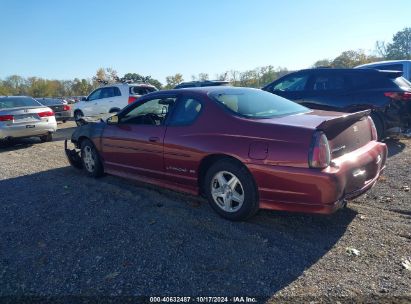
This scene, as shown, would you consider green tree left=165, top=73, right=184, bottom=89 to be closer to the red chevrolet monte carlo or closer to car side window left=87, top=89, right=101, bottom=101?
car side window left=87, top=89, right=101, bottom=101

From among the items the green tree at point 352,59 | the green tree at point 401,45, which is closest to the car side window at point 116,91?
the green tree at point 352,59

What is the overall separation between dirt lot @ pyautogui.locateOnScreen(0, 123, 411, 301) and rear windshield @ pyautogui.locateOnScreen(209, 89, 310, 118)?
121 centimetres

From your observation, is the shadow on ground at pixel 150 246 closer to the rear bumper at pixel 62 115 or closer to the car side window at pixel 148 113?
the car side window at pixel 148 113

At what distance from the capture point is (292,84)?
26.6ft

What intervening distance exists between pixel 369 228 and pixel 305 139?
1245 mm

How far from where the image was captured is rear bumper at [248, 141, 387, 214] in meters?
3.12

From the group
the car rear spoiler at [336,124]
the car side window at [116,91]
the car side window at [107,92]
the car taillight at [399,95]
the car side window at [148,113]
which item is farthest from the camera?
the car side window at [107,92]

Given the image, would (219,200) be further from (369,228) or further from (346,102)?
(346,102)

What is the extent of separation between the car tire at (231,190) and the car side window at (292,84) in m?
4.87

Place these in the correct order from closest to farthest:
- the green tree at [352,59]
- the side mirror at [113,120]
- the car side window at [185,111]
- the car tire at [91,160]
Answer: the car side window at [185,111]
the side mirror at [113,120]
the car tire at [91,160]
the green tree at [352,59]

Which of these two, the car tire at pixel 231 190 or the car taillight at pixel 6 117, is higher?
the car taillight at pixel 6 117

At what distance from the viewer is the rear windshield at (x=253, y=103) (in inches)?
154

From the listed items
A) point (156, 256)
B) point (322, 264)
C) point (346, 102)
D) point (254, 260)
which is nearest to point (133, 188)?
point (156, 256)

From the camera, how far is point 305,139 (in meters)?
3.18
